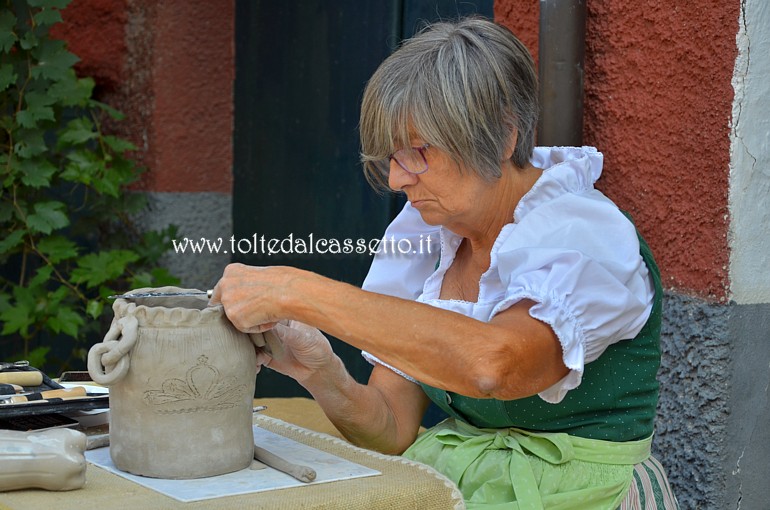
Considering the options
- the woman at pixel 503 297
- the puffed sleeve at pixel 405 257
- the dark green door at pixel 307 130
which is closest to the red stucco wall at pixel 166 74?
the dark green door at pixel 307 130

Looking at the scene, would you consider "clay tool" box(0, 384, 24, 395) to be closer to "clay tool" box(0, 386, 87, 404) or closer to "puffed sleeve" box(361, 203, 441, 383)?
"clay tool" box(0, 386, 87, 404)

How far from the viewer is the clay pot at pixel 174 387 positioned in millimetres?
1599

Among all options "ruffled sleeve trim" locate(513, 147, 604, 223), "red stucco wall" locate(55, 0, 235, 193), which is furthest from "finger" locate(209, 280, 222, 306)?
"red stucco wall" locate(55, 0, 235, 193)

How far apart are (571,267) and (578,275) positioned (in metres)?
0.02

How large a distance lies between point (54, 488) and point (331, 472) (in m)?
0.43

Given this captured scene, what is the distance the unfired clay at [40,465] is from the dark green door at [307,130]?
6.78ft

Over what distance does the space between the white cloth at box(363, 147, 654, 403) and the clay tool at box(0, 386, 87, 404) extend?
0.72 metres

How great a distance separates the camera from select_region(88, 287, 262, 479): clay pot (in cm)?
160

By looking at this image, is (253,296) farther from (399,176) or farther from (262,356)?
(399,176)

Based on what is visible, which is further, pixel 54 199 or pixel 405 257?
pixel 54 199

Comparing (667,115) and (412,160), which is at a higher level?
(667,115)

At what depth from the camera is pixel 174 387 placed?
1.61m

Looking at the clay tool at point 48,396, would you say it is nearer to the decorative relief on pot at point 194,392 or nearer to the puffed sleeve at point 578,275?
the decorative relief on pot at point 194,392

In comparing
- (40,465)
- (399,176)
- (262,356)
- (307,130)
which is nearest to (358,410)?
(262,356)
